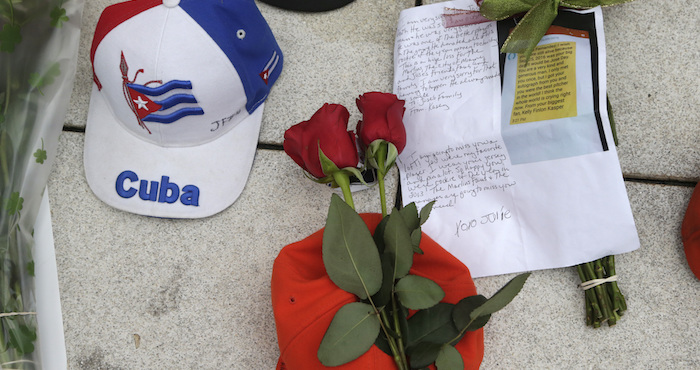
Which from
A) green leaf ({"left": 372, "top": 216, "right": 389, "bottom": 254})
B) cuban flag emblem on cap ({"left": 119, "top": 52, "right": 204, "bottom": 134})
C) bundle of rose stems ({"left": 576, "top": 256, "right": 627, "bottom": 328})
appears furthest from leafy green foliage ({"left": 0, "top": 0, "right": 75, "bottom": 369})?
bundle of rose stems ({"left": 576, "top": 256, "right": 627, "bottom": 328})

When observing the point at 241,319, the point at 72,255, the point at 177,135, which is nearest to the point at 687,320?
the point at 241,319

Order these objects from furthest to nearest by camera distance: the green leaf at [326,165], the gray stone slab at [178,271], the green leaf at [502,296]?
1. the gray stone slab at [178,271]
2. the green leaf at [326,165]
3. the green leaf at [502,296]

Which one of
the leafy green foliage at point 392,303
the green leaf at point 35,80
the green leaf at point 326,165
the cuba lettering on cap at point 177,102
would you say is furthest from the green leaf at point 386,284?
the green leaf at point 35,80

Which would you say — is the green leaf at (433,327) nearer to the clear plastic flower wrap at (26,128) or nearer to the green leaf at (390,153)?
the green leaf at (390,153)

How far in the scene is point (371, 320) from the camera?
42 centimetres

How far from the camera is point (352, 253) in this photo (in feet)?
1.37

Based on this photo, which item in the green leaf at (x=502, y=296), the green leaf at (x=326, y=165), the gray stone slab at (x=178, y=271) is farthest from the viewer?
the gray stone slab at (x=178, y=271)

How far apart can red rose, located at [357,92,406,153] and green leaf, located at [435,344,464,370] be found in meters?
0.22

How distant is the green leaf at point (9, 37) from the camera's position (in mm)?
577

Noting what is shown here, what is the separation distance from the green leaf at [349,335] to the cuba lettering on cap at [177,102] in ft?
0.83

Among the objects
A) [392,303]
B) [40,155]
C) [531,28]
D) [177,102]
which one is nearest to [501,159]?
[531,28]

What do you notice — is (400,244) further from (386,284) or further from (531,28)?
(531,28)

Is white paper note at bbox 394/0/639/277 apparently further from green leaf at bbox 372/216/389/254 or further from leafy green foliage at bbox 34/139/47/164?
leafy green foliage at bbox 34/139/47/164

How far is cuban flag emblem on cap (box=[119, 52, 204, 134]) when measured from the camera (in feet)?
1.70
